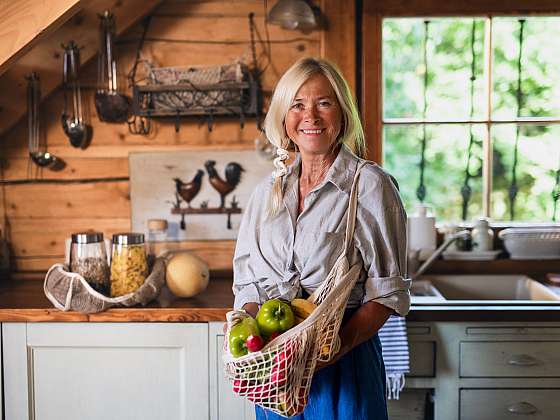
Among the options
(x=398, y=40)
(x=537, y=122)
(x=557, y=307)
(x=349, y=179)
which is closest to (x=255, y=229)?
(x=349, y=179)

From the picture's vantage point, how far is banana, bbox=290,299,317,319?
1.45 m

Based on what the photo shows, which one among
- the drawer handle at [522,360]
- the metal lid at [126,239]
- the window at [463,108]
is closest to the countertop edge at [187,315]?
the drawer handle at [522,360]

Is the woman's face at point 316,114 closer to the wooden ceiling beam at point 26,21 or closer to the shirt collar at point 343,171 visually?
the shirt collar at point 343,171

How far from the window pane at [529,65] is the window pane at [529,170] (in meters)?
0.16

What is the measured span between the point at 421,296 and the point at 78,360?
1180mm

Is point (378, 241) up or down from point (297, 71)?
down

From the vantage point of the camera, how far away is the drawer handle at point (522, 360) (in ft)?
6.84

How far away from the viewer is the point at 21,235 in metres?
→ 2.66

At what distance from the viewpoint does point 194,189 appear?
2.62 meters

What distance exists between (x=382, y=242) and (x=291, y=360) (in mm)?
363

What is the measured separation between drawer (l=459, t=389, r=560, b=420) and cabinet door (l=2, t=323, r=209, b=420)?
829 mm

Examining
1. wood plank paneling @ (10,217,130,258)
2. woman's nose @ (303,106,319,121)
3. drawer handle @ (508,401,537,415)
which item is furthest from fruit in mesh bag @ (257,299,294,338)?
wood plank paneling @ (10,217,130,258)

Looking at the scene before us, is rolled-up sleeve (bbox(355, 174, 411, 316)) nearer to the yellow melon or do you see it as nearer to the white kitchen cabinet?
the white kitchen cabinet

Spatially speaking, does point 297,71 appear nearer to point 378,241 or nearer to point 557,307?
point 378,241
